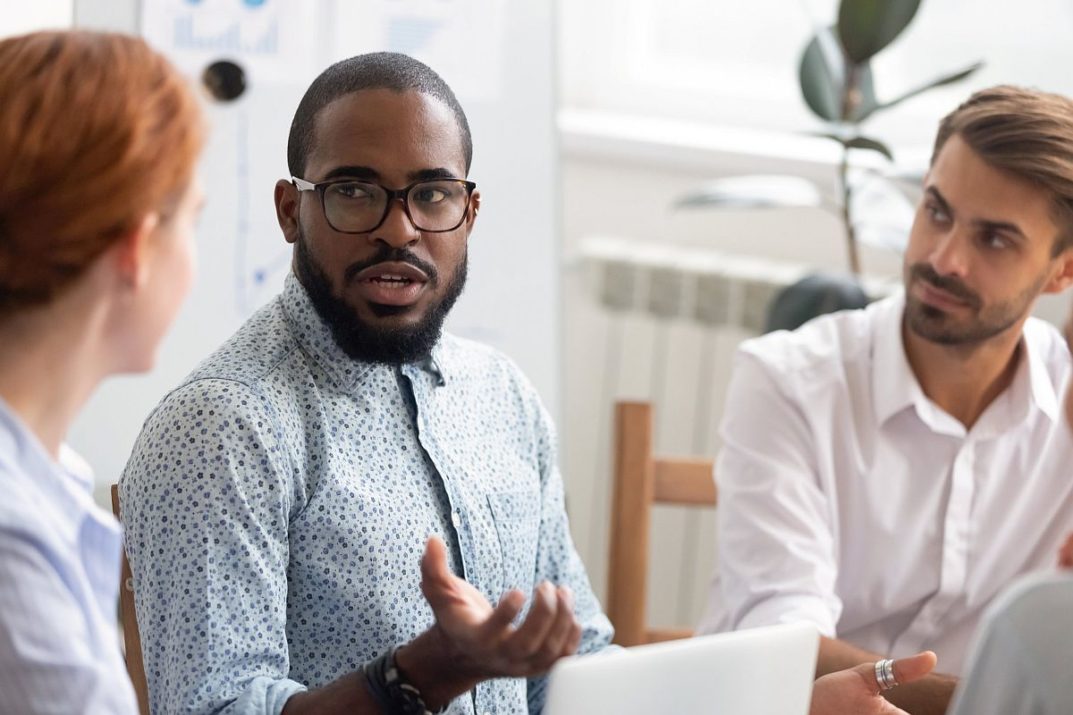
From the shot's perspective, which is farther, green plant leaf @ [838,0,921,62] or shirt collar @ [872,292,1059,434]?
green plant leaf @ [838,0,921,62]

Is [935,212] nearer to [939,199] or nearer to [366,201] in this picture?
[939,199]

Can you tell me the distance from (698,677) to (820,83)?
61.9 inches

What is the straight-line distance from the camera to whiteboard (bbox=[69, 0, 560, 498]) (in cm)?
203

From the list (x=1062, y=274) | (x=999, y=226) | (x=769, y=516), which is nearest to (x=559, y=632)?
(x=769, y=516)

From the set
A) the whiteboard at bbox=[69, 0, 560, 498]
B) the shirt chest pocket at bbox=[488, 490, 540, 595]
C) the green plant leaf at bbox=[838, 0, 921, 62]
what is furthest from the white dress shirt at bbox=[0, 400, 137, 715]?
the green plant leaf at bbox=[838, 0, 921, 62]

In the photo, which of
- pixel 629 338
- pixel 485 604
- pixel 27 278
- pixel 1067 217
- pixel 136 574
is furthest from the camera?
pixel 629 338

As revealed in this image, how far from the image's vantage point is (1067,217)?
177 centimetres

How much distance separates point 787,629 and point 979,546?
32.0 inches

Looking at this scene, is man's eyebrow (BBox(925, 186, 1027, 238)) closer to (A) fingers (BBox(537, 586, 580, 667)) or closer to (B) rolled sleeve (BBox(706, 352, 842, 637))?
(B) rolled sleeve (BBox(706, 352, 842, 637))

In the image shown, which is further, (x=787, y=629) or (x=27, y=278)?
(x=787, y=629)

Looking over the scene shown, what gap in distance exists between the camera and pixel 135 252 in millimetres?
896

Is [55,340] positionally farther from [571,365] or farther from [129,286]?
[571,365]

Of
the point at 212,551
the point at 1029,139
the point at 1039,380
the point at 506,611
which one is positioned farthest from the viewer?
the point at 1039,380

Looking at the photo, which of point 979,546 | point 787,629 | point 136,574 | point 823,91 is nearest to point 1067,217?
point 979,546
